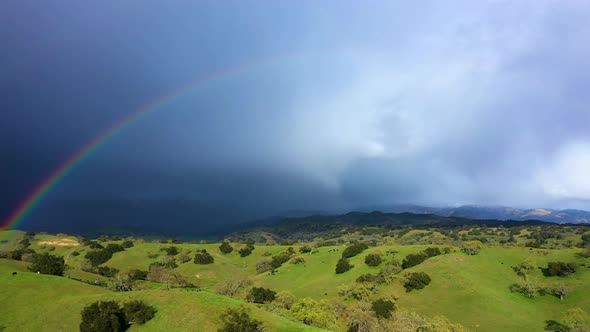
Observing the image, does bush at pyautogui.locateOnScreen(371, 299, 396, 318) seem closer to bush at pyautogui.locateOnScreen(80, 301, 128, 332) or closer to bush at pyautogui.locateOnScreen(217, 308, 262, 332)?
bush at pyautogui.locateOnScreen(217, 308, 262, 332)

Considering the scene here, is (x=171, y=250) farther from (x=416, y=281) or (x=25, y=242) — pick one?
(x=416, y=281)

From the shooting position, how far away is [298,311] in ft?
174

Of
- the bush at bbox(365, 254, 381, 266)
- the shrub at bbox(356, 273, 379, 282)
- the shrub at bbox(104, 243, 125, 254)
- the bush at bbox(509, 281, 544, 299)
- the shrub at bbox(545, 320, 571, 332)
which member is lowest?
the shrub at bbox(104, 243, 125, 254)

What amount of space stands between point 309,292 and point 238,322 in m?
55.6

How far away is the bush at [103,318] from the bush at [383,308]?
4290cm

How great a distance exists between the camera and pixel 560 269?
78125mm

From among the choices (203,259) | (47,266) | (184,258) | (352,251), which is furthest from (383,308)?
(184,258)

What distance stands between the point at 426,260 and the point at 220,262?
7158cm

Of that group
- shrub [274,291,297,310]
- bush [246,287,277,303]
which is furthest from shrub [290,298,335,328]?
bush [246,287,277,303]

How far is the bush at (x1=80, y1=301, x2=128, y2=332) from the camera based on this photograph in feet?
122

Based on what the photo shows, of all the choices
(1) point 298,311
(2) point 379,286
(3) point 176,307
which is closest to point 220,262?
(2) point 379,286

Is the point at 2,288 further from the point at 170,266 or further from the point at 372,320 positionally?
the point at 170,266

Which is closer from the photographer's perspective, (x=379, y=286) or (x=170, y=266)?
(x=379, y=286)

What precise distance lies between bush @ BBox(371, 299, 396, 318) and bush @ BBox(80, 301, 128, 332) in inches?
1689
